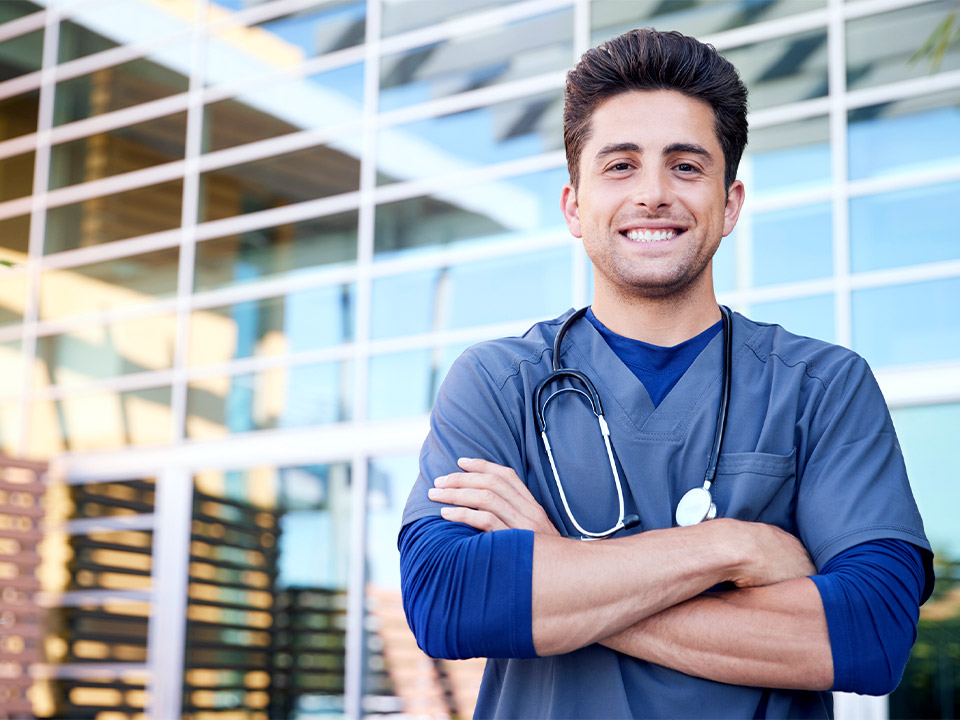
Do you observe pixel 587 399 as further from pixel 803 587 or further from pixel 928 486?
pixel 928 486

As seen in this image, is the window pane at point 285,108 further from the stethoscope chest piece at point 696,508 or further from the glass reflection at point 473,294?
the stethoscope chest piece at point 696,508

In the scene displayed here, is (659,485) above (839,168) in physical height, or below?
below

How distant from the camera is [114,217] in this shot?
6117 mm

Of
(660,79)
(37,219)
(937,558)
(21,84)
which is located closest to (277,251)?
(37,219)

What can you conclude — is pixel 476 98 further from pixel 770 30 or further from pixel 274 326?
pixel 274 326

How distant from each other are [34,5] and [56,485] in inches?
113

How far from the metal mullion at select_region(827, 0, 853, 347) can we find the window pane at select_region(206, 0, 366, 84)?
232cm

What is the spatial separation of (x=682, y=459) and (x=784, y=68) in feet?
11.1

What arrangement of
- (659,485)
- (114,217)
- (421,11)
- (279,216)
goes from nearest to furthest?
(659,485) < (421,11) < (279,216) < (114,217)

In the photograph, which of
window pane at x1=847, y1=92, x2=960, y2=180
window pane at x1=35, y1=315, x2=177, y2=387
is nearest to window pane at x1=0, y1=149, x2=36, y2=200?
window pane at x1=35, y1=315, x2=177, y2=387

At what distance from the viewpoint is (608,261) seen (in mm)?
1451

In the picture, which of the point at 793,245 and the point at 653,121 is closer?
the point at 653,121

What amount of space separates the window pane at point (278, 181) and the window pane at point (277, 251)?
0.45 ft

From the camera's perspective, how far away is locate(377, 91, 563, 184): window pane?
4.85 meters
